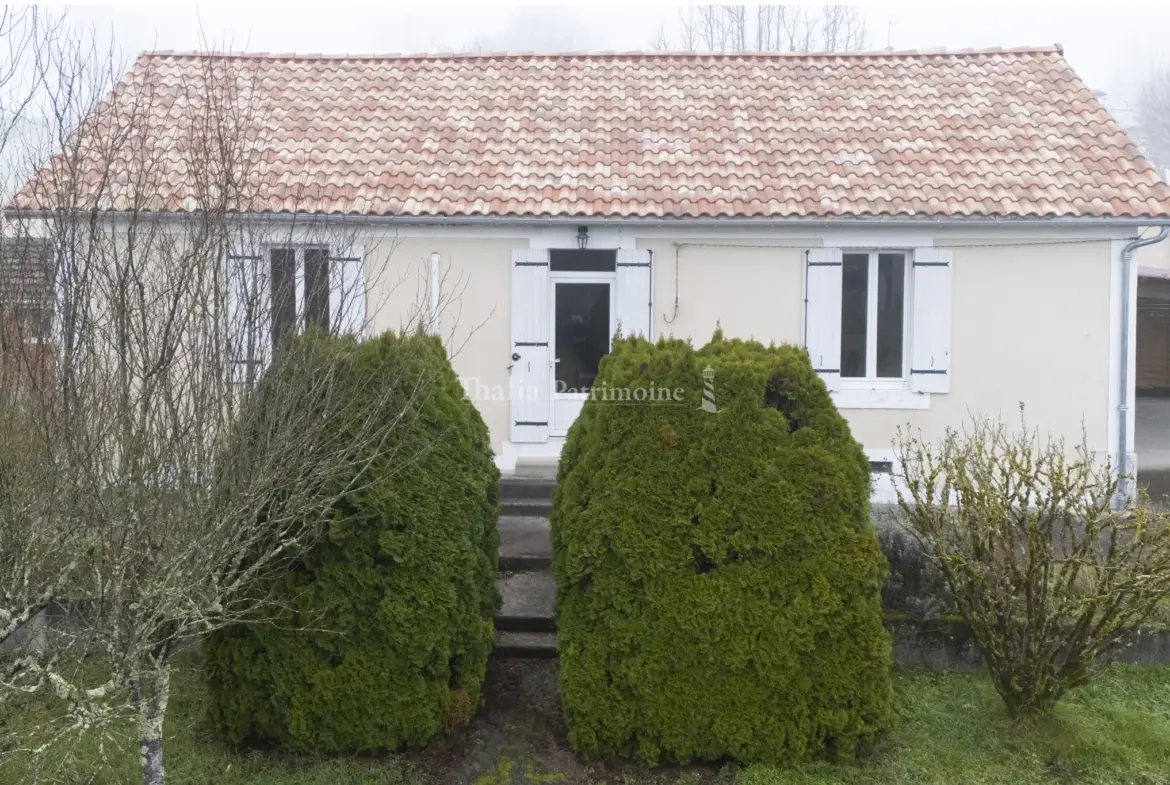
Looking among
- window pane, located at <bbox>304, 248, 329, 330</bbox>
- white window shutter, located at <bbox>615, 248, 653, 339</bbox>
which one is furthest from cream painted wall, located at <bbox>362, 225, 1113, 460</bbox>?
window pane, located at <bbox>304, 248, 329, 330</bbox>

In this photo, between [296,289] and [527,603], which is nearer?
[296,289]

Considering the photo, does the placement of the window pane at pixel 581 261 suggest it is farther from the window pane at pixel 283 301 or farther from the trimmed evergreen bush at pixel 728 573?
→ the window pane at pixel 283 301

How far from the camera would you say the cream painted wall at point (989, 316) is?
755 cm

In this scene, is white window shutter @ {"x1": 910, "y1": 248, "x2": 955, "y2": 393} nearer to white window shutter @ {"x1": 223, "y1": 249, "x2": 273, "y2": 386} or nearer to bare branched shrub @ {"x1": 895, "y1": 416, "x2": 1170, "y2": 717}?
bare branched shrub @ {"x1": 895, "y1": 416, "x2": 1170, "y2": 717}

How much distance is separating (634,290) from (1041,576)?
465 centimetres

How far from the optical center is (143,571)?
3.00 meters

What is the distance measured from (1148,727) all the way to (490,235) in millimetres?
6270

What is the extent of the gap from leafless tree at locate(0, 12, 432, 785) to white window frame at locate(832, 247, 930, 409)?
18.9 ft

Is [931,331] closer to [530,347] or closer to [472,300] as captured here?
[530,347]

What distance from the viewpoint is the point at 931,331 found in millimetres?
7613

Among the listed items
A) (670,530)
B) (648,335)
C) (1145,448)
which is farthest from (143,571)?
(1145,448)

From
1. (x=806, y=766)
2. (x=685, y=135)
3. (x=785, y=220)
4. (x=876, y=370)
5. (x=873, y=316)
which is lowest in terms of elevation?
(x=806, y=766)

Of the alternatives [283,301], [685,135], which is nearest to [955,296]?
[685,135]

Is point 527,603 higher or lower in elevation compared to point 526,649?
higher
